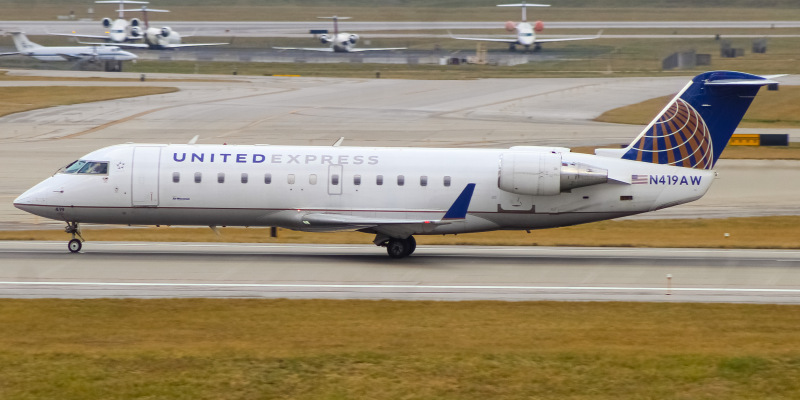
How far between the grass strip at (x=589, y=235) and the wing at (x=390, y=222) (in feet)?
15.9

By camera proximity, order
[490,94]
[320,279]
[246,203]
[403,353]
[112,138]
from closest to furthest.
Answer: [403,353] < [320,279] < [246,203] < [112,138] < [490,94]

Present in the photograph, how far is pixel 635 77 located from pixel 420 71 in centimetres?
2395

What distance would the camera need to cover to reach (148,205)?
32.4m

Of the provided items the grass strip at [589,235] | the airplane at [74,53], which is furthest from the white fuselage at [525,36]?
the grass strip at [589,235]

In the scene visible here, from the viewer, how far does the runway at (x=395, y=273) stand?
2681 centimetres

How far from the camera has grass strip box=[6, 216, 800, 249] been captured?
121 feet

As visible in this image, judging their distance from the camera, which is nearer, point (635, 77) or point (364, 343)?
point (364, 343)

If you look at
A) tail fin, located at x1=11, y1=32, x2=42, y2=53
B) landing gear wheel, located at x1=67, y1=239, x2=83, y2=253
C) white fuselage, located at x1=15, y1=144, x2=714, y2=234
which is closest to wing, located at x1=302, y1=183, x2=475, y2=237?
white fuselage, located at x1=15, y1=144, x2=714, y2=234

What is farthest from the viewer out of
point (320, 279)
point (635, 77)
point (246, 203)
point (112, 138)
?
point (635, 77)

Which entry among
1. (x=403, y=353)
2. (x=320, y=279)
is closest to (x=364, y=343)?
(x=403, y=353)

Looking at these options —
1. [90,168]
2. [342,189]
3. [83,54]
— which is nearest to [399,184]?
[342,189]

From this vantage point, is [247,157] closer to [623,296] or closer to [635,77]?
[623,296]

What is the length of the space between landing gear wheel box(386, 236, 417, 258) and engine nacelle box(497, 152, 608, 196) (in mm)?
3553

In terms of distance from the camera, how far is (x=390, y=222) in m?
32.0
